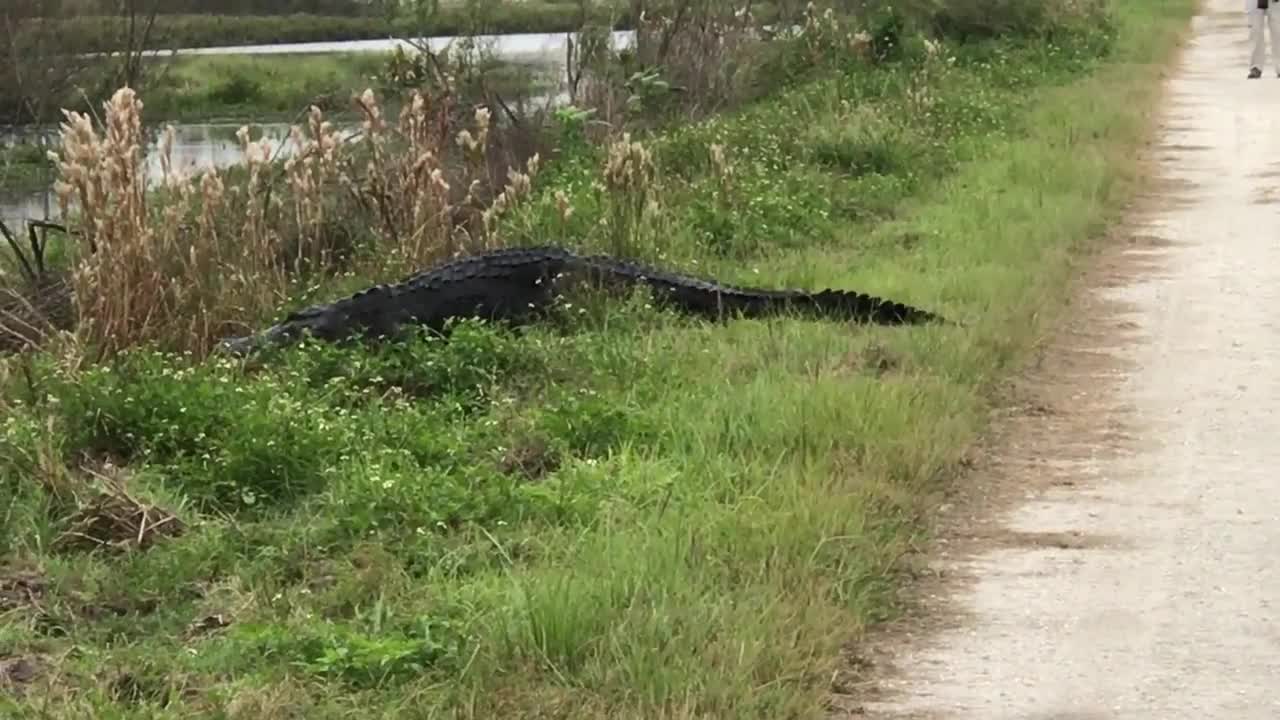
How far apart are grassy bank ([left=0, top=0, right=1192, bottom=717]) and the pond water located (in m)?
2.73

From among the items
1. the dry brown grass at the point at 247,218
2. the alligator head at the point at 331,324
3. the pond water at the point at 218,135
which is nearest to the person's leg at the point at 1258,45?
the pond water at the point at 218,135

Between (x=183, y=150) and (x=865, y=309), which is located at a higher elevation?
(x=865, y=309)

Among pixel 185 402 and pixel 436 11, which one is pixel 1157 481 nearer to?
pixel 185 402

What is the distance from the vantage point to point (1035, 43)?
18.9 meters

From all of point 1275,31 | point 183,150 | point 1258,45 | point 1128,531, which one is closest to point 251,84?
point 183,150

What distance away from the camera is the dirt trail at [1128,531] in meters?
4.05

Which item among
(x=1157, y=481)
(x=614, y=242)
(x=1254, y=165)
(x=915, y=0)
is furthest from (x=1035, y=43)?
(x=1157, y=481)

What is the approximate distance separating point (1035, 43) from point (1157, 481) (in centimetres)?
1408

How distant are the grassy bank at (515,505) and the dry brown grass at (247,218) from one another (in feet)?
1.81

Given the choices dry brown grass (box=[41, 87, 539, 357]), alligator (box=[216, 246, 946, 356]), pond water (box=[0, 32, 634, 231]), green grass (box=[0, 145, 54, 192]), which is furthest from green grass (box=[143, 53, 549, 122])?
alligator (box=[216, 246, 946, 356])

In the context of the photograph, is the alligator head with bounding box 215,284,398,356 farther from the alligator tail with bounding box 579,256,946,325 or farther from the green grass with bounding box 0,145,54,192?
the green grass with bounding box 0,145,54,192

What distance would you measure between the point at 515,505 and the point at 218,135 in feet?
72.2

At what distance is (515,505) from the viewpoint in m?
5.06

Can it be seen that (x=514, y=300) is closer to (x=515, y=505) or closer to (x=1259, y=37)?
(x=515, y=505)
